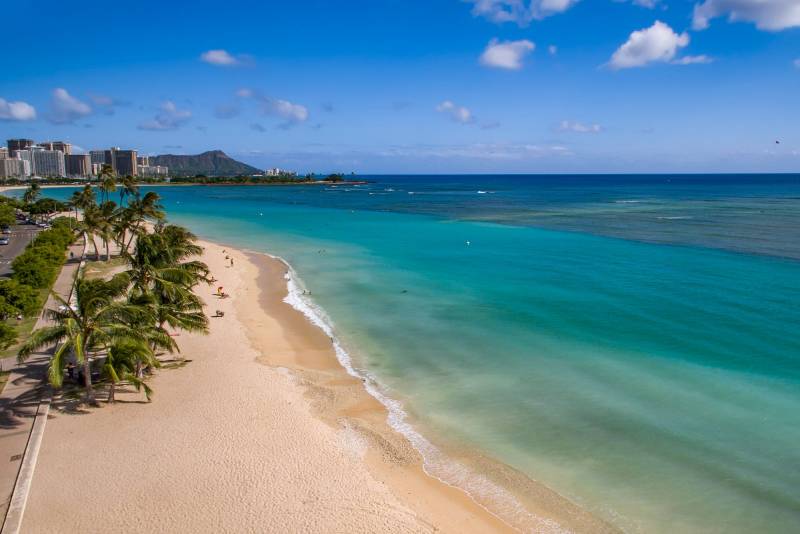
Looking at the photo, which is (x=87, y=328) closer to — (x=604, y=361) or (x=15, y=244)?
(x=604, y=361)

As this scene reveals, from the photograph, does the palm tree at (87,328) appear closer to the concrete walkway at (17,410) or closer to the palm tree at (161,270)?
the concrete walkway at (17,410)

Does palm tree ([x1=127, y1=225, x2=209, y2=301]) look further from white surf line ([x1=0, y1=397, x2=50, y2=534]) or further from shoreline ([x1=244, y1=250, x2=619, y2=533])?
white surf line ([x1=0, y1=397, x2=50, y2=534])

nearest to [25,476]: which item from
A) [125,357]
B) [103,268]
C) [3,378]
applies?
[125,357]

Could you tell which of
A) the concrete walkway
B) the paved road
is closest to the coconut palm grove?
the concrete walkway

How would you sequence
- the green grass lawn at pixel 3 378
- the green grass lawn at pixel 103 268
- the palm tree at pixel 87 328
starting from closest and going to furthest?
the palm tree at pixel 87 328, the green grass lawn at pixel 3 378, the green grass lawn at pixel 103 268

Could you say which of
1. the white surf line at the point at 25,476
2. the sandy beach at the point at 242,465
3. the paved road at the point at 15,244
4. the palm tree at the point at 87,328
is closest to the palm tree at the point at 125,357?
the palm tree at the point at 87,328

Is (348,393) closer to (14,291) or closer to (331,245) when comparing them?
(14,291)
